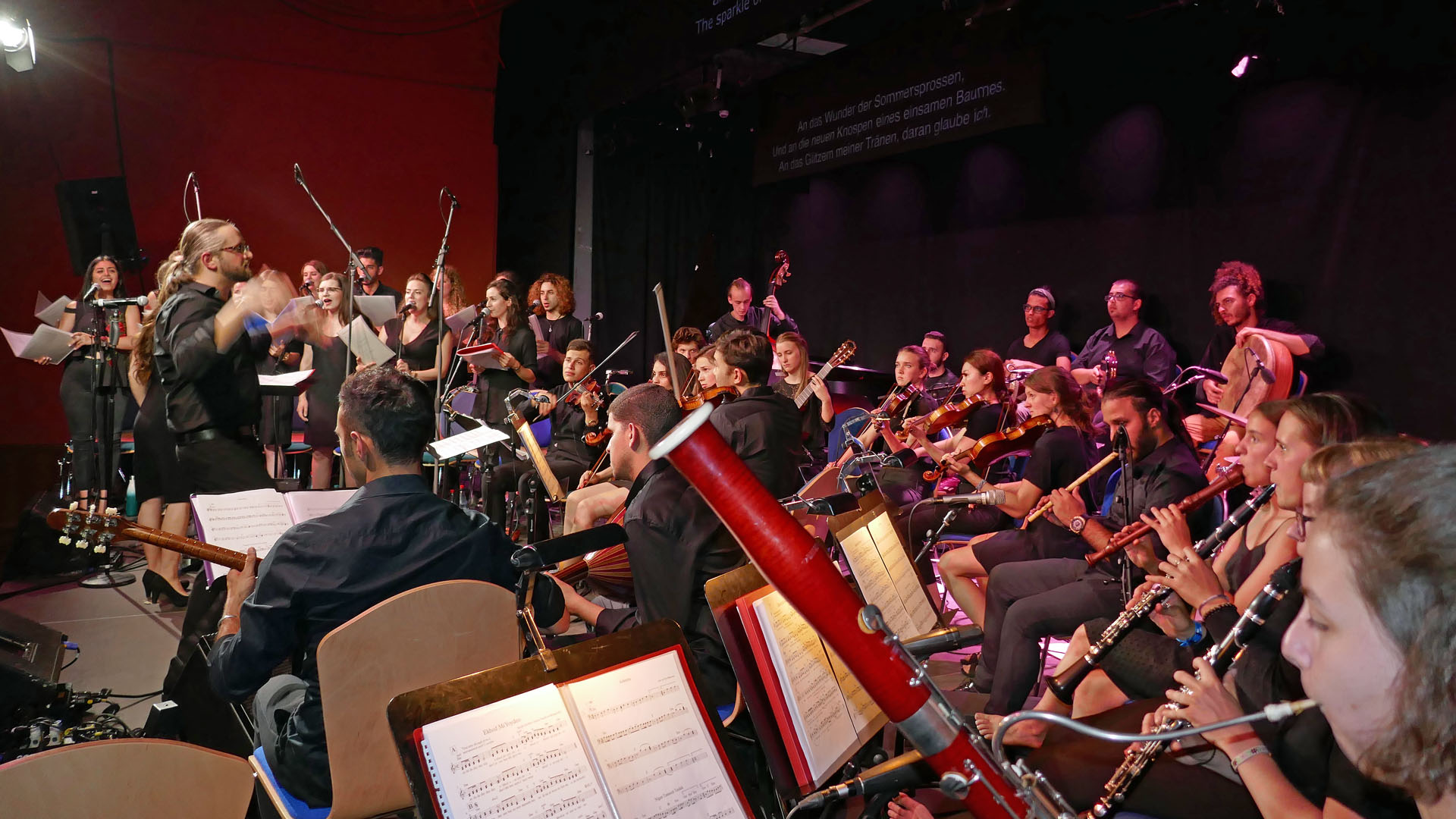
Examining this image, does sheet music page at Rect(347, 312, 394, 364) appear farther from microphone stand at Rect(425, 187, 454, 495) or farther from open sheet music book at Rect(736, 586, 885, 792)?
open sheet music book at Rect(736, 586, 885, 792)

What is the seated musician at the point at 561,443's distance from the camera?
6.31 metres

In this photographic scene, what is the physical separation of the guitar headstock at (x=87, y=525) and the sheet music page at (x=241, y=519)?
231 millimetres

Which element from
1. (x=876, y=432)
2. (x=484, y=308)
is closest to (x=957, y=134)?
(x=876, y=432)

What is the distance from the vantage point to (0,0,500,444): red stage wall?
9234 mm

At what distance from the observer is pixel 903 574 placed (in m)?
2.75

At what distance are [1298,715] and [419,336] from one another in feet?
20.8

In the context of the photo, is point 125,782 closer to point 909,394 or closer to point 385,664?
point 385,664

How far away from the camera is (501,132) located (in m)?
11.6

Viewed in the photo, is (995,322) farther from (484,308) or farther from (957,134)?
(484,308)

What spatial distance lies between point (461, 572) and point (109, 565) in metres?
Answer: 5.03

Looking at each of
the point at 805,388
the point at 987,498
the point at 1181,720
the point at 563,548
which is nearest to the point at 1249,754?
the point at 1181,720

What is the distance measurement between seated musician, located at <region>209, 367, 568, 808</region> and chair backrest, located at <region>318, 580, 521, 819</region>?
0.09 meters

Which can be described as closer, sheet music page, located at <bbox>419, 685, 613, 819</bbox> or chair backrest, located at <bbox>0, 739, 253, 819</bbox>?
chair backrest, located at <bbox>0, 739, 253, 819</bbox>

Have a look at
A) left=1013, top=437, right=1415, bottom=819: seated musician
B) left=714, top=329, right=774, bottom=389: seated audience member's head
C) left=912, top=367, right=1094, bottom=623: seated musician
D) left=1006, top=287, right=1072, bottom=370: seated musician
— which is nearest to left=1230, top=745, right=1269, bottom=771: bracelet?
left=1013, top=437, right=1415, bottom=819: seated musician
